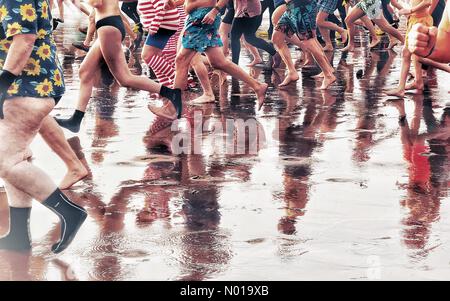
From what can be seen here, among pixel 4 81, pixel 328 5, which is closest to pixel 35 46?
pixel 4 81

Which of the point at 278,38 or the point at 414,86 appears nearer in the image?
the point at 414,86

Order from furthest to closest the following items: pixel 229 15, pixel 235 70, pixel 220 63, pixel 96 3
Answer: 1. pixel 229 15
2. pixel 220 63
3. pixel 235 70
4. pixel 96 3

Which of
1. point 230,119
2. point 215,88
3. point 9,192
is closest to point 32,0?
point 9,192

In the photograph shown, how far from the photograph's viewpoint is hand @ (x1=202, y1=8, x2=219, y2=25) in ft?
44.2

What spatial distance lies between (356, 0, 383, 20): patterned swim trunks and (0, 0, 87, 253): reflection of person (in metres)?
12.1

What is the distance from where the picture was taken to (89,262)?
7.56 meters

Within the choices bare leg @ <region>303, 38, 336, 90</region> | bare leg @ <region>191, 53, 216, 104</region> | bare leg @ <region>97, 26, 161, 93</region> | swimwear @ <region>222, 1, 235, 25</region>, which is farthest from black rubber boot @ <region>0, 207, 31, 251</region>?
swimwear @ <region>222, 1, 235, 25</region>

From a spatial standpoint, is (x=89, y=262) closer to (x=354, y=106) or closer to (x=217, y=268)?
(x=217, y=268)

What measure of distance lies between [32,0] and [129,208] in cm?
196

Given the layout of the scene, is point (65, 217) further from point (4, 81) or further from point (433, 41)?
point (433, 41)

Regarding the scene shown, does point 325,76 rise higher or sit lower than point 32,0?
lower

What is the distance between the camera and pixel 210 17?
13500 mm

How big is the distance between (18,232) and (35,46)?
1176 millimetres
